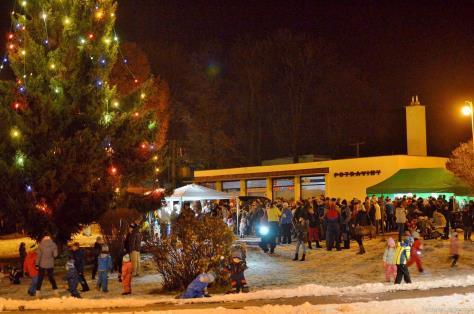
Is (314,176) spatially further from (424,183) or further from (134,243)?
(134,243)

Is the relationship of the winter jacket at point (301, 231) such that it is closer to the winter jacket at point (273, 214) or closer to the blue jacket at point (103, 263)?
the winter jacket at point (273, 214)

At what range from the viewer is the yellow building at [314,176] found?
1570 inches

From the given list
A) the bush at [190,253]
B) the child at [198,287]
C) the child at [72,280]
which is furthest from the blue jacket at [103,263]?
the child at [198,287]

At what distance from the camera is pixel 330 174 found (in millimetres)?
43500

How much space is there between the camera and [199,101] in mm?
53031

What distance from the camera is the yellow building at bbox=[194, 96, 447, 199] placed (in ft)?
131

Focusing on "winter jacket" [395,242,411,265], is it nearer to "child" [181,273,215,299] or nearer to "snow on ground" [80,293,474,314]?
"snow on ground" [80,293,474,314]

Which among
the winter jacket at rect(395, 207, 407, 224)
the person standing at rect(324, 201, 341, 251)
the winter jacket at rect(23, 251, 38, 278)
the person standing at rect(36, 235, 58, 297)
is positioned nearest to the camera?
the person standing at rect(36, 235, 58, 297)

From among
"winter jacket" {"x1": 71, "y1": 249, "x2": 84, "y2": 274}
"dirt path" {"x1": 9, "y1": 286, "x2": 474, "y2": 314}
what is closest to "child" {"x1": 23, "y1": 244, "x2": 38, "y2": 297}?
"winter jacket" {"x1": 71, "y1": 249, "x2": 84, "y2": 274}

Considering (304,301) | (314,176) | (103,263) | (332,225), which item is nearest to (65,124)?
(103,263)

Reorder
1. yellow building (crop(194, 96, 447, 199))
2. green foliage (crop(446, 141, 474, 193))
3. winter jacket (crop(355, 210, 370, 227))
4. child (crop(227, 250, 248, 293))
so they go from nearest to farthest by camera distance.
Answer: child (crop(227, 250, 248, 293)), winter jacket (crop(355, 210, 370, 227)), green foliage (crop(446, 141, 474, 193)), yellow building (crop(194, 96, 447, 199))

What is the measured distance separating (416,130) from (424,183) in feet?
39.2

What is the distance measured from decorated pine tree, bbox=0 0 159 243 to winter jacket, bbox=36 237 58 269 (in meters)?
3.84

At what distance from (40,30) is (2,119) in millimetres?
3607
